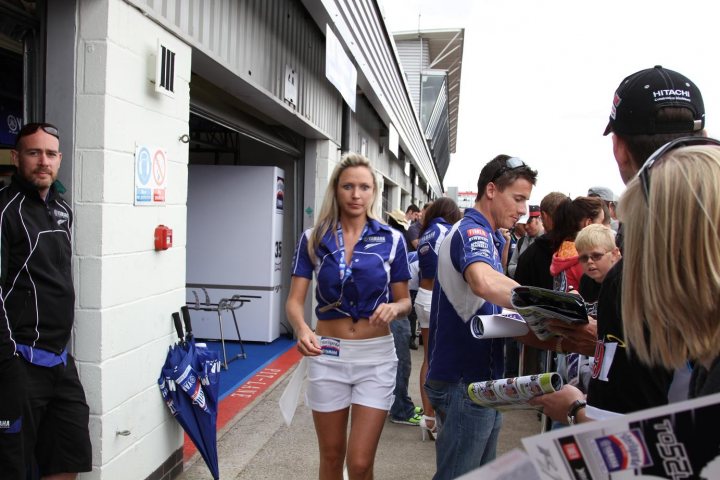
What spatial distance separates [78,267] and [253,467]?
1.98m

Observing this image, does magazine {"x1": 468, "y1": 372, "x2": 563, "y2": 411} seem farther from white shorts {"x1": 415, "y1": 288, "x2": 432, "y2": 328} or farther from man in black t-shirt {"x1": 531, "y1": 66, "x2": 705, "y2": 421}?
white shorts {"x1": 415, "y1": 288, "x2": 432, "y2": 328}

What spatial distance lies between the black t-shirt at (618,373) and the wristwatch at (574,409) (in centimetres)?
17

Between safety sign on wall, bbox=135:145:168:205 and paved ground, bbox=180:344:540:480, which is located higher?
safety sign on wall, bbox=135:145:168:205

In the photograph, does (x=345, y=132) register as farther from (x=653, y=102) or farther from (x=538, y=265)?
(x=653, y=102)

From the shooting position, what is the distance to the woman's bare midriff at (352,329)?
288 centimetres

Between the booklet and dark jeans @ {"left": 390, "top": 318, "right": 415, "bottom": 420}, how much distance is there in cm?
382

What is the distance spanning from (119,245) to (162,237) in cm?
43

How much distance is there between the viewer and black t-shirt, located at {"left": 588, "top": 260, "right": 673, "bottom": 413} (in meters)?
1.29

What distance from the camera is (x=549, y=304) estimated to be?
5.45 feet

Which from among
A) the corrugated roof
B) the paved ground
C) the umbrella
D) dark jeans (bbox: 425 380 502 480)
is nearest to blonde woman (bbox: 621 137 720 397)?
dark jeans (bbox: 425 380 502 480)

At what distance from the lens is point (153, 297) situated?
3.43 m

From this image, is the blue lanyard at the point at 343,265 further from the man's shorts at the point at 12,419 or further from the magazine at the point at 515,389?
the man's shorts at the point at 12,419

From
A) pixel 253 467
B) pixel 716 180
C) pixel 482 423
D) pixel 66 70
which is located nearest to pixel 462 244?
pixel 482 423

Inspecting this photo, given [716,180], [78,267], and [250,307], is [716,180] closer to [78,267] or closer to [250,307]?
[78,267]
